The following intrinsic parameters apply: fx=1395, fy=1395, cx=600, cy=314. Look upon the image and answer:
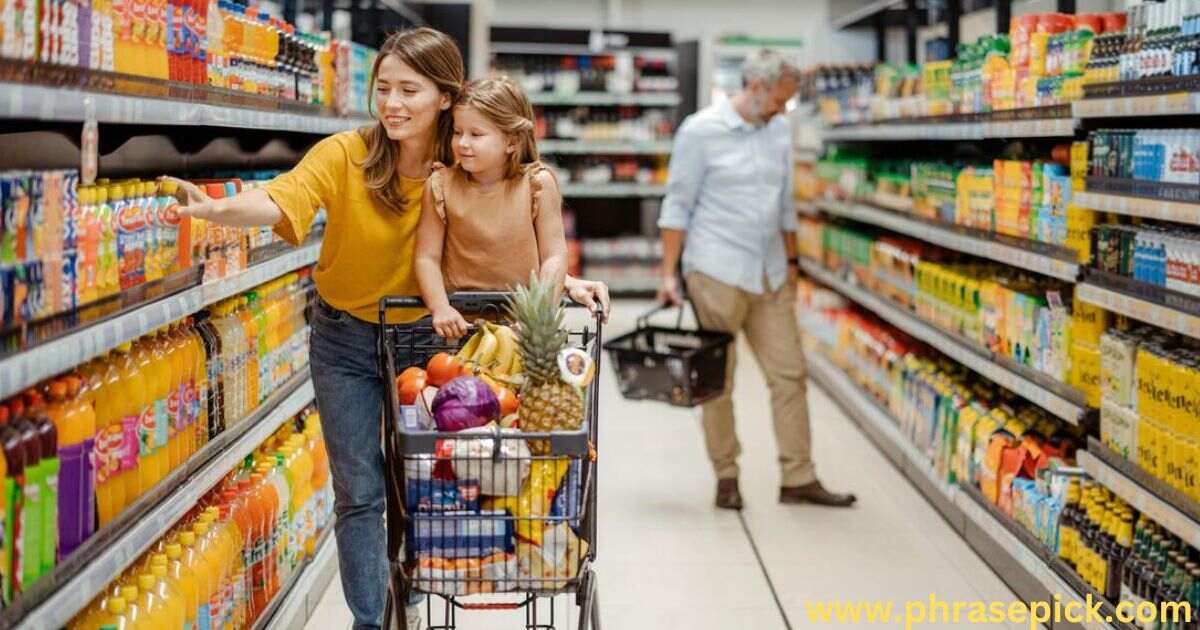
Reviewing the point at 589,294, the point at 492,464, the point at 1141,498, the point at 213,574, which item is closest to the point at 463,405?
the point at 492,464

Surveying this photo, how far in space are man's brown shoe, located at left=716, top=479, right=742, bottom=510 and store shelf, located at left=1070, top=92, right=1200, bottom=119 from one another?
2.11m

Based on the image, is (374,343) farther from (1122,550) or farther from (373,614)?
(1122,550)

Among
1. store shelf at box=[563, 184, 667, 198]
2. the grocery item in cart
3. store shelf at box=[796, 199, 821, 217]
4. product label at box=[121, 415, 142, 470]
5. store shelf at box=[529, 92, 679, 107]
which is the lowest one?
the grocery item in cart

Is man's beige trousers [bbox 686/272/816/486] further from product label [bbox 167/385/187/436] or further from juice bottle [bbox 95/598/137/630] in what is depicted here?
juice bottle [bbox 95/598/137/630]

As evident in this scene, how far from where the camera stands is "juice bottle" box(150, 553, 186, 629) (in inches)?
114

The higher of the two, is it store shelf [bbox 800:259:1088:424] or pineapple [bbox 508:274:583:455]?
pineapple [bbox 508:274:583:455]

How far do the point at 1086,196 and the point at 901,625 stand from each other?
4.62 ft

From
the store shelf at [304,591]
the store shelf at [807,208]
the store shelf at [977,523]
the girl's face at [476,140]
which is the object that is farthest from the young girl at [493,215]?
the store shelf at [807,208]

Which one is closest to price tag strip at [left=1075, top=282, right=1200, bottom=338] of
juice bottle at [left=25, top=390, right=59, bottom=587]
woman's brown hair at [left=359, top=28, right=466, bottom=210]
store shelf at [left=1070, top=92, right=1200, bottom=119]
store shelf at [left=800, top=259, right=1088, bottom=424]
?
store shelf at [left=800, top=259, right=1088, bottom=424]

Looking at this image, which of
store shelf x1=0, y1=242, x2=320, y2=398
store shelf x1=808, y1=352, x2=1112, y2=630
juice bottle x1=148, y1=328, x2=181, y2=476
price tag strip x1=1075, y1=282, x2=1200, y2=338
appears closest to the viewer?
store shelf x1=0, y1=242, x2=320, y2=398

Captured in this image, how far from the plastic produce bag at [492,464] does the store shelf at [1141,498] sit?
170cm

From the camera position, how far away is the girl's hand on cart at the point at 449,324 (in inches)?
114

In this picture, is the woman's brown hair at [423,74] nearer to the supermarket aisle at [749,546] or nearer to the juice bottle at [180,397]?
the juice bottle at [180,397]

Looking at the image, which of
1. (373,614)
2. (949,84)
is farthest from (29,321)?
(949,84)
